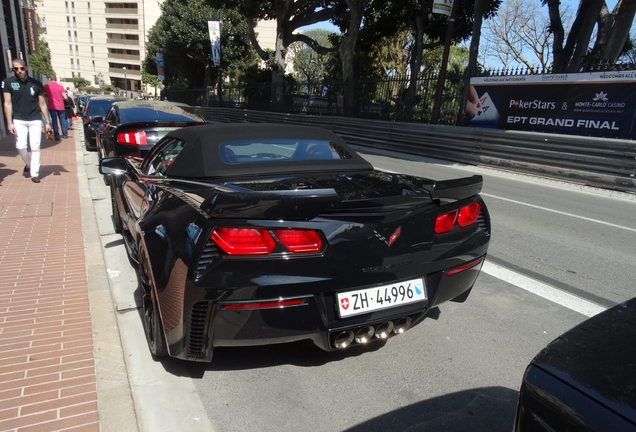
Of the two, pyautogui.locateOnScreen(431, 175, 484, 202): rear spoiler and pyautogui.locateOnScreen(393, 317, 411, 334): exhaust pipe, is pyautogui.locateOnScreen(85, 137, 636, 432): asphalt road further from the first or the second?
pyautogui.locateOnScreen(431, 175, 484, 202): rear spoiler

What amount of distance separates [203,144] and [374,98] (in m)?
17.3

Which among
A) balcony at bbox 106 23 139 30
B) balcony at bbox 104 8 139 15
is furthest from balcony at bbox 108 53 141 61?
balcony at bbox 104 8 139 15

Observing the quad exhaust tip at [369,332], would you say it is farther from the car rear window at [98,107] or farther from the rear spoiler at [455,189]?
the car rear window at [98,107]

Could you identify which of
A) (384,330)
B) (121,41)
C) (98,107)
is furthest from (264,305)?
(121,41)

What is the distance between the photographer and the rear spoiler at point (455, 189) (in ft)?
9.00

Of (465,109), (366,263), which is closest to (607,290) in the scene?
(366,263)

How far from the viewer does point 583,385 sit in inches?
50.4

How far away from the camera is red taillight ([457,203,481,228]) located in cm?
292

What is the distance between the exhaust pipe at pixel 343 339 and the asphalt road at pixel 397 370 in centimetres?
32

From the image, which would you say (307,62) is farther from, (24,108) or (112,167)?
(112,167)

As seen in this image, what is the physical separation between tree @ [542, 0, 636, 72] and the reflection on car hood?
56.6ft

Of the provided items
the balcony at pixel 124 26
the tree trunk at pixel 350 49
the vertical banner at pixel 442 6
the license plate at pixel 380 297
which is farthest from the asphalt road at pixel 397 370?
the balcony at pixel 124 26

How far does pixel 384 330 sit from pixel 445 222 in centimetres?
78

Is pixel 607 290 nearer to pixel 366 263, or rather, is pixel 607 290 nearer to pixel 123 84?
pixel 366 263
